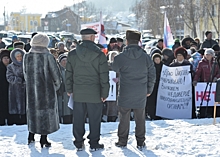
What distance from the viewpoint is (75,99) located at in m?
5.91

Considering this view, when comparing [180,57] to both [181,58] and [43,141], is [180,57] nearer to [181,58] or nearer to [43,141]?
[181,58]

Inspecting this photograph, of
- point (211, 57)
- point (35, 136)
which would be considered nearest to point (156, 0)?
point (211, 57)

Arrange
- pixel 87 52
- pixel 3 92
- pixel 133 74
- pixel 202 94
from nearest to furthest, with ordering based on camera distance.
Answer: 1. pixel 87 52
2. pixel 133 74
3. pixel 3 92
4. pixel 202 94

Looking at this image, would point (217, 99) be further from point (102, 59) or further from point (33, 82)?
point (33, 82)

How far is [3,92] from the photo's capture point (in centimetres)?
844

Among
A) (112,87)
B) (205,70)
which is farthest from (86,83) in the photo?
(205,70)

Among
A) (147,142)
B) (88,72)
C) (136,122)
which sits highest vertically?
(88,72)

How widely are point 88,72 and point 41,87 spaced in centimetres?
77

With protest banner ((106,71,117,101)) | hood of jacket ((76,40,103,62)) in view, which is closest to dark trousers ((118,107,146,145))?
hood of jacket ((76,40,103,62))

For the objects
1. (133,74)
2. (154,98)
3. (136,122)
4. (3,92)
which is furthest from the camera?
(154,98)

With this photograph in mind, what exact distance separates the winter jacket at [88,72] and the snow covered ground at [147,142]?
2.95 ft

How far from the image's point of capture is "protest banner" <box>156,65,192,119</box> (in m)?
A: 8.95

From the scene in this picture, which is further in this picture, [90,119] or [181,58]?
[181,58]

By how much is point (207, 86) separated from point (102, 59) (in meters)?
3.91
